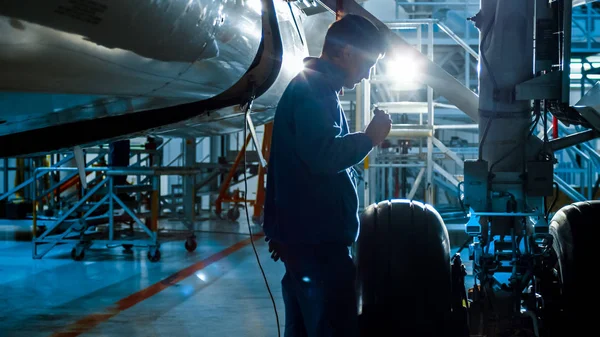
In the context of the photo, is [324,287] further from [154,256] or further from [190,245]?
[190,245]

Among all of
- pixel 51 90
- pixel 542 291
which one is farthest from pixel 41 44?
pixel 542 291

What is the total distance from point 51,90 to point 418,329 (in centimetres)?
190

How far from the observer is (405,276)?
326 cm

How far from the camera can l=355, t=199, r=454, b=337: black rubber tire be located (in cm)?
321

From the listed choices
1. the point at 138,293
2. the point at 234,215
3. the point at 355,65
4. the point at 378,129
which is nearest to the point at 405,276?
the point at 378,129

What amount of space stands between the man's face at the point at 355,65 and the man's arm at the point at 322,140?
174mm

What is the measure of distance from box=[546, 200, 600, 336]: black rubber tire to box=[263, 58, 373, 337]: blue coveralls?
1.47 m

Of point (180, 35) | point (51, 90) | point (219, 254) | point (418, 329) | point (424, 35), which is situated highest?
point (424, 35)

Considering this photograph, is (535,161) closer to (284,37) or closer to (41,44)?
(284,37)

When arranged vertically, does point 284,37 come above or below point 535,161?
above

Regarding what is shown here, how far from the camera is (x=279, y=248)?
2.63 m

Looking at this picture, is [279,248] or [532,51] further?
[532,51]

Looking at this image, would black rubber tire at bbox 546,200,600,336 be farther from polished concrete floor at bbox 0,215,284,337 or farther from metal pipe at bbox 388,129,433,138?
metal pipe at bbox 388,129,433,138

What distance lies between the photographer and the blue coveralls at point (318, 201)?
8.11 feet
